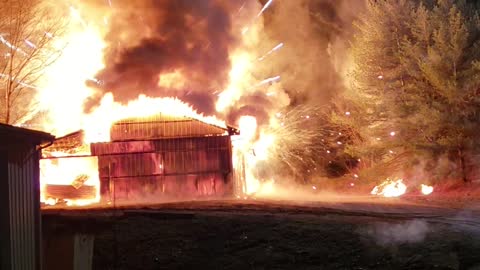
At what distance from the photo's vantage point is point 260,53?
44375mm

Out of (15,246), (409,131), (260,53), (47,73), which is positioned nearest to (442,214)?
(409,131)

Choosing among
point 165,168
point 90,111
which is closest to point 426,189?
point 165,168

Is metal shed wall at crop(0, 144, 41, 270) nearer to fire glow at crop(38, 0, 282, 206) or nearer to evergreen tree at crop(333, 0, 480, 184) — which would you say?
fire glow at crop(38, 0, 282, 206)

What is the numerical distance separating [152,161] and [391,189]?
1358 cm

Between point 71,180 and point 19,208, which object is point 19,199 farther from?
point 71,180

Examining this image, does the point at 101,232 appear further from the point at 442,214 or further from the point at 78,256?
the point at 442,214

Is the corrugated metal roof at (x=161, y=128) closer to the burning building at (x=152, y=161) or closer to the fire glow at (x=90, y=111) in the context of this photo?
the burning building at (x=152, y=161)

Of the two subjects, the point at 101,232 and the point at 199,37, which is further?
the point at 199,37

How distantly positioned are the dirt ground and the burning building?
747 cm

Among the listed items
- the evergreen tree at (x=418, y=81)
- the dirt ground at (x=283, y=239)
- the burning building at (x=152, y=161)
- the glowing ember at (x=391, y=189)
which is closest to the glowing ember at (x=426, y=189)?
the glowing ember at (x=391, y=189)

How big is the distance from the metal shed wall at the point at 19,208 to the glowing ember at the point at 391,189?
20.1 meters

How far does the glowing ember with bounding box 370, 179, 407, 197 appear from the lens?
27641 mm

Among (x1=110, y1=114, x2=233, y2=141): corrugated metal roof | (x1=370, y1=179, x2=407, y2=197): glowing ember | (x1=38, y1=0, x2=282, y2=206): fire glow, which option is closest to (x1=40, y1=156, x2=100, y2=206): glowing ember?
(x1=38, y1=0, x2=282, y2=206): fire glow

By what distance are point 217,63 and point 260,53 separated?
49.0ft
